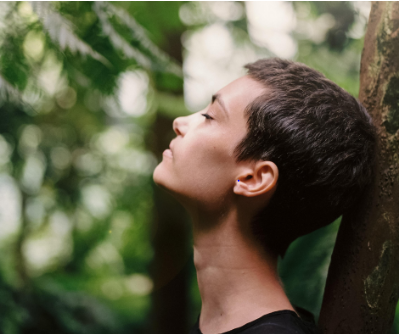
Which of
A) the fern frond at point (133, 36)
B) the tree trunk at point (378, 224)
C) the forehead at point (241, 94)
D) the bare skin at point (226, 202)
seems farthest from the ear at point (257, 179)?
the fern frond at point (133, 36)

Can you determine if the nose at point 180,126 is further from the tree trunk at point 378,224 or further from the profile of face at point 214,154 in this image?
the tree trunk at point 378,224

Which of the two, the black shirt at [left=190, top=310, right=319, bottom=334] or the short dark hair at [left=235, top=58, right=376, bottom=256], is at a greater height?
the short dark hair at [left=235, top=58, right=376, bottom=256]

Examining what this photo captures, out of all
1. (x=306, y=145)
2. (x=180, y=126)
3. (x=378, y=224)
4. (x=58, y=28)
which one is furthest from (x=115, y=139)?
(x=378, y=224)

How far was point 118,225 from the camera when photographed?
1814mm

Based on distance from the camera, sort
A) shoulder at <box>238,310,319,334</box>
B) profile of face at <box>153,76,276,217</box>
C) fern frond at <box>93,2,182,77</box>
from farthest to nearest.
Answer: fern frond at <box>93,2,182,77</box> < profile of face at <box>153,76,276,217</box> < shoulder at <box>238,310,319,334</box>

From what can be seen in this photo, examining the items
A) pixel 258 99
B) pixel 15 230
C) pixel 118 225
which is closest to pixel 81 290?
pixel 118 225

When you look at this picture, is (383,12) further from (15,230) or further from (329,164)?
(15,230)

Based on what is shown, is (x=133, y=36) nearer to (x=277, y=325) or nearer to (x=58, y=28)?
(x=58, y=28)

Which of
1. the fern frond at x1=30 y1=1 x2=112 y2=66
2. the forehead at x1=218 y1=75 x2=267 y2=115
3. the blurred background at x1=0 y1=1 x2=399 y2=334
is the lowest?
the blurred background at x1=0 y1=1 x2=399 y2=334

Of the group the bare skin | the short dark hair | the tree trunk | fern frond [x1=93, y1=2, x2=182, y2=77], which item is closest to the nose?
the bare skin

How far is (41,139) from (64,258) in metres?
0.76

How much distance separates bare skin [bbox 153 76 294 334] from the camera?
70 centimetres

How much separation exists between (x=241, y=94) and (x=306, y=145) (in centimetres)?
21

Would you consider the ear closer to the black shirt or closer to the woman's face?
the woman's face
